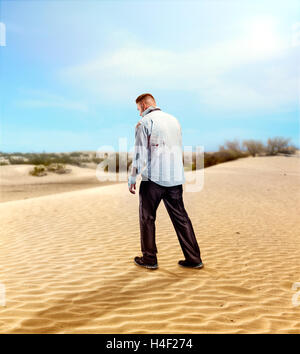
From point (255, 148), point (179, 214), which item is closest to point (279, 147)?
point (255, 148)

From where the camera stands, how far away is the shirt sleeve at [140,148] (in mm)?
5477

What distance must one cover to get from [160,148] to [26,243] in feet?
14.5

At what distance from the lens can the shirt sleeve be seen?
548cm

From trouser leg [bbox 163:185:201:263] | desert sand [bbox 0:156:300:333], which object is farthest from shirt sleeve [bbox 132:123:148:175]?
desert sand [bbox 0:156:300:333]

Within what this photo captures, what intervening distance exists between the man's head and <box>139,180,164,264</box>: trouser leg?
3.83ft

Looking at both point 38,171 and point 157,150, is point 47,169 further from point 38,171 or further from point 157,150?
point 157,150

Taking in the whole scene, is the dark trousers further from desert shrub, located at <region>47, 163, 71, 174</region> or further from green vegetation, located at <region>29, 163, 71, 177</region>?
desert shrub, located at <region>47, 163, 71, 174</region>

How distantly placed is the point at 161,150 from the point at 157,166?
245 mm

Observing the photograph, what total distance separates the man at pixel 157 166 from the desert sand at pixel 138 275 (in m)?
0.82

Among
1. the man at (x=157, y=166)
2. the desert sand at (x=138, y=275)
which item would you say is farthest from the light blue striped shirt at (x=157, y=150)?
the desert sand at (x=138, y=275)

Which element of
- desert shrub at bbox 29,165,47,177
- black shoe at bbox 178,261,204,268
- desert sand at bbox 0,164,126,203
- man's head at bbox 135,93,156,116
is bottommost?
black shoe at bbox 178,261,204,268

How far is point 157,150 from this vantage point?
5492 millimetres

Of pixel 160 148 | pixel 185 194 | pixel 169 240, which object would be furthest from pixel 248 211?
pixel 160 148

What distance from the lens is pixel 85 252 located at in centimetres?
730
